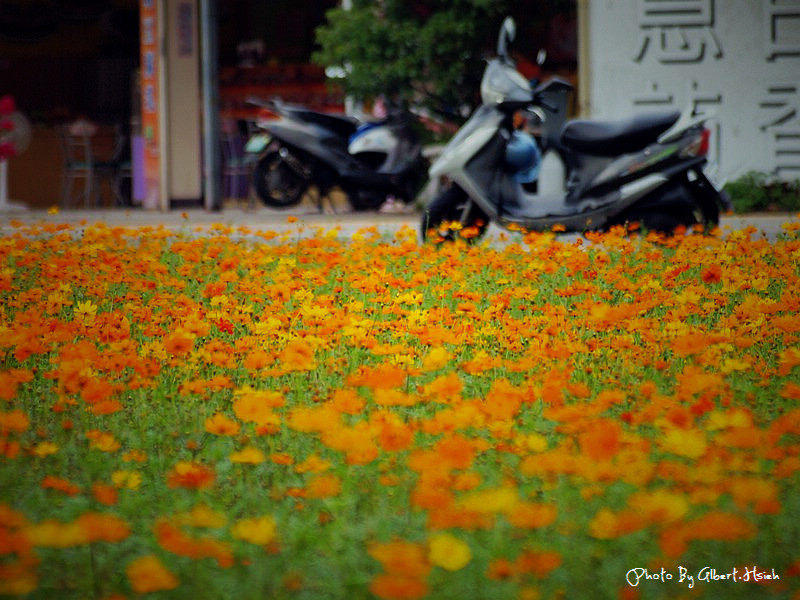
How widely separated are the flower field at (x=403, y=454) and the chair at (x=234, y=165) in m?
11.5

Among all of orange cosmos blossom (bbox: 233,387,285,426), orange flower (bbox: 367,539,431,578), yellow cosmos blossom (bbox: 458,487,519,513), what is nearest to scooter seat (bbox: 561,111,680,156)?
orange cosmos blossom (bbox: 233,387,285,426)

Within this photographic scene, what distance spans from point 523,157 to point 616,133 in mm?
565

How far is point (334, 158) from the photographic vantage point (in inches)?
475

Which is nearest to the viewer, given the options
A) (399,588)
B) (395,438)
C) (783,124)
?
(399,588)

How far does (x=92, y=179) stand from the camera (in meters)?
16.6

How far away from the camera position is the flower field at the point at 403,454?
5.95ft

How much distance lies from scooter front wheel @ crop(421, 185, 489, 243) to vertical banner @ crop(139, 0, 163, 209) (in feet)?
25.7

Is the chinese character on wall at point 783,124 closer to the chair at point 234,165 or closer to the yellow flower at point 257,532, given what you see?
the chair at point 234,165

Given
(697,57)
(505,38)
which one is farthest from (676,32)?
(505,38)

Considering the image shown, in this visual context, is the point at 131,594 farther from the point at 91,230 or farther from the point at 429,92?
the point at 429,92

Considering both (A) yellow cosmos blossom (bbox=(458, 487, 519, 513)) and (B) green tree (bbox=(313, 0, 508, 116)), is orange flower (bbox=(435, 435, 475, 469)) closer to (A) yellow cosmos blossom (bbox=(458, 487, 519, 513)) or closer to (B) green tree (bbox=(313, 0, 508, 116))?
(A) yellow cosmos blossom (bbox=(458, 487, 519, 513))

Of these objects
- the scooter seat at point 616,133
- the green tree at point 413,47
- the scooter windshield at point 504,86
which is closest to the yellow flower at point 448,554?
the scooter windshield at point 504,86

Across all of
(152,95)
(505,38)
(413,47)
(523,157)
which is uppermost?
(413,47)

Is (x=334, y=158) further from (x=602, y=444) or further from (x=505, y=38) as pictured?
(x=602, y=444)
